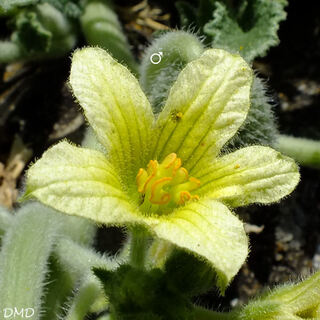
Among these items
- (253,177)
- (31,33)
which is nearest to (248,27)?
(31,33)

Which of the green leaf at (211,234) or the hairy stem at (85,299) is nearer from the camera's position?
the green leaf at (211,234)

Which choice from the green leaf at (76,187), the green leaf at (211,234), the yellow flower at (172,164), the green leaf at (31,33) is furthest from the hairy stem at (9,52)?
the green leaf at (211,234)

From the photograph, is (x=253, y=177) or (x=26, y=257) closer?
(x=253, y=177)

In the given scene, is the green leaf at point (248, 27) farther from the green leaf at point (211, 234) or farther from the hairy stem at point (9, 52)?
the green leaf at point (211, 234)

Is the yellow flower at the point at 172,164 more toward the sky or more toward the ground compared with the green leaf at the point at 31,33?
more toward the sky

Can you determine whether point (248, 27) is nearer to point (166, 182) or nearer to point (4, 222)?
point (166, 182)

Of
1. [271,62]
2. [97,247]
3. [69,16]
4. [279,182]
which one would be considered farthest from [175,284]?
[271,62]

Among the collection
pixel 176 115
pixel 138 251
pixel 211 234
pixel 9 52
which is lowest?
pixel 9 52

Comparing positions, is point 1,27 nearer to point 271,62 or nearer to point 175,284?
point 271,62
